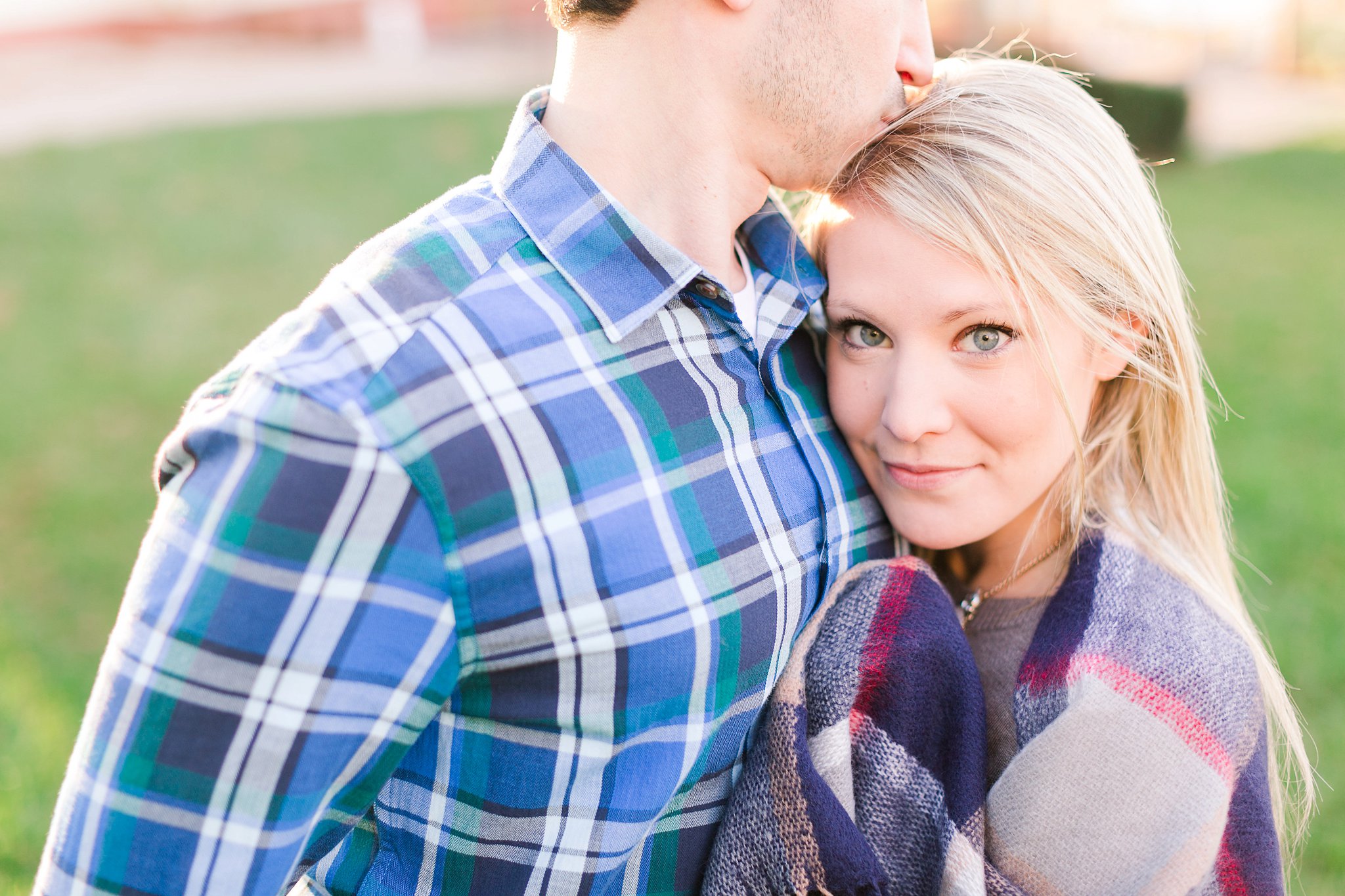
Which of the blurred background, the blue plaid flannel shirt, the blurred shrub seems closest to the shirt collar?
the blue plaid flannel shirt

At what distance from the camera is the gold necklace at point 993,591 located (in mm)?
1995

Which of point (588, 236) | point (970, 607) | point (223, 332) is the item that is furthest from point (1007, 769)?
point (223, 332)

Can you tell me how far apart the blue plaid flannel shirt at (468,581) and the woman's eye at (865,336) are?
0.66ft

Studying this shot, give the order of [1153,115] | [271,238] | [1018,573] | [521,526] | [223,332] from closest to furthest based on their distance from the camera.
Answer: [521,526] → [1018,573] → [223,332] → [271,238] → [1153,115]

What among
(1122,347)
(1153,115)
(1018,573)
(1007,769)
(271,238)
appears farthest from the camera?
(1153,115)

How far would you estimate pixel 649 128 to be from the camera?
69.6 inches

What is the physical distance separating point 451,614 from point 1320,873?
2.87 metres

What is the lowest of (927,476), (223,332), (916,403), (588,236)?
(223,332)

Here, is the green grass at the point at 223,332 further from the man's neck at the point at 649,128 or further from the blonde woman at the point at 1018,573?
the man's neck at the point at 649,128

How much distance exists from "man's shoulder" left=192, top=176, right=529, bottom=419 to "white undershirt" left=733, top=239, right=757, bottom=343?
43cm

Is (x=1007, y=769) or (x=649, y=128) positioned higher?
(x=649, y=128)

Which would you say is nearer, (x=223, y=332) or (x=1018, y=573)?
(x=1018, y=573)

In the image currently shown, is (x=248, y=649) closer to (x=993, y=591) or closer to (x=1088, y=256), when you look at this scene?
(x=993, y=591)

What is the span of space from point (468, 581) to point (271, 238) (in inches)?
325
